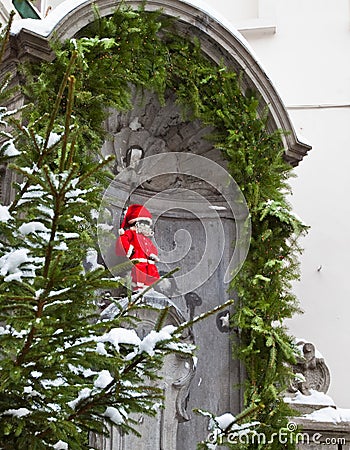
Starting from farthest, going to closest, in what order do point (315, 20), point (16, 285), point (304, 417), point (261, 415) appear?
point (315, 20) → point (304, 417) → point (261, 415) → point (16, 285)

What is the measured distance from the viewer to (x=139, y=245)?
4.31m

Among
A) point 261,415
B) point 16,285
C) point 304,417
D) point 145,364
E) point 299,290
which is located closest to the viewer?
point 16,285

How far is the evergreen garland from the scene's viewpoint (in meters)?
4.03

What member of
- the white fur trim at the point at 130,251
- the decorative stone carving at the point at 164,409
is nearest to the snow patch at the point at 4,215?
the decorative stone carving at the point at 164,409

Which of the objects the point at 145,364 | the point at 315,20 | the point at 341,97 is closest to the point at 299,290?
the point at 341,97

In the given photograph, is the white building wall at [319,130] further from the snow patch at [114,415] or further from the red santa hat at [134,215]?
the snow patch at [114,415]

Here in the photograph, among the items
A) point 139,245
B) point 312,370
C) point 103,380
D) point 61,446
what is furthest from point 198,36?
point 61,446

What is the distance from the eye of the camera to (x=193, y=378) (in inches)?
169

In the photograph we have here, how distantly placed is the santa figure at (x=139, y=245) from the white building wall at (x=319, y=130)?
1626mm

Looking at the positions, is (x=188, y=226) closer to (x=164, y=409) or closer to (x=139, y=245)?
(x=139, y=245)

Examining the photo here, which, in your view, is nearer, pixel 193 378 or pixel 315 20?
pixel 193 378

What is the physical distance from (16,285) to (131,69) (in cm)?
224

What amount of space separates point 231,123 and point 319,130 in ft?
5.31

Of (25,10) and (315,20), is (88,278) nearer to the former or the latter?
(25,10)
